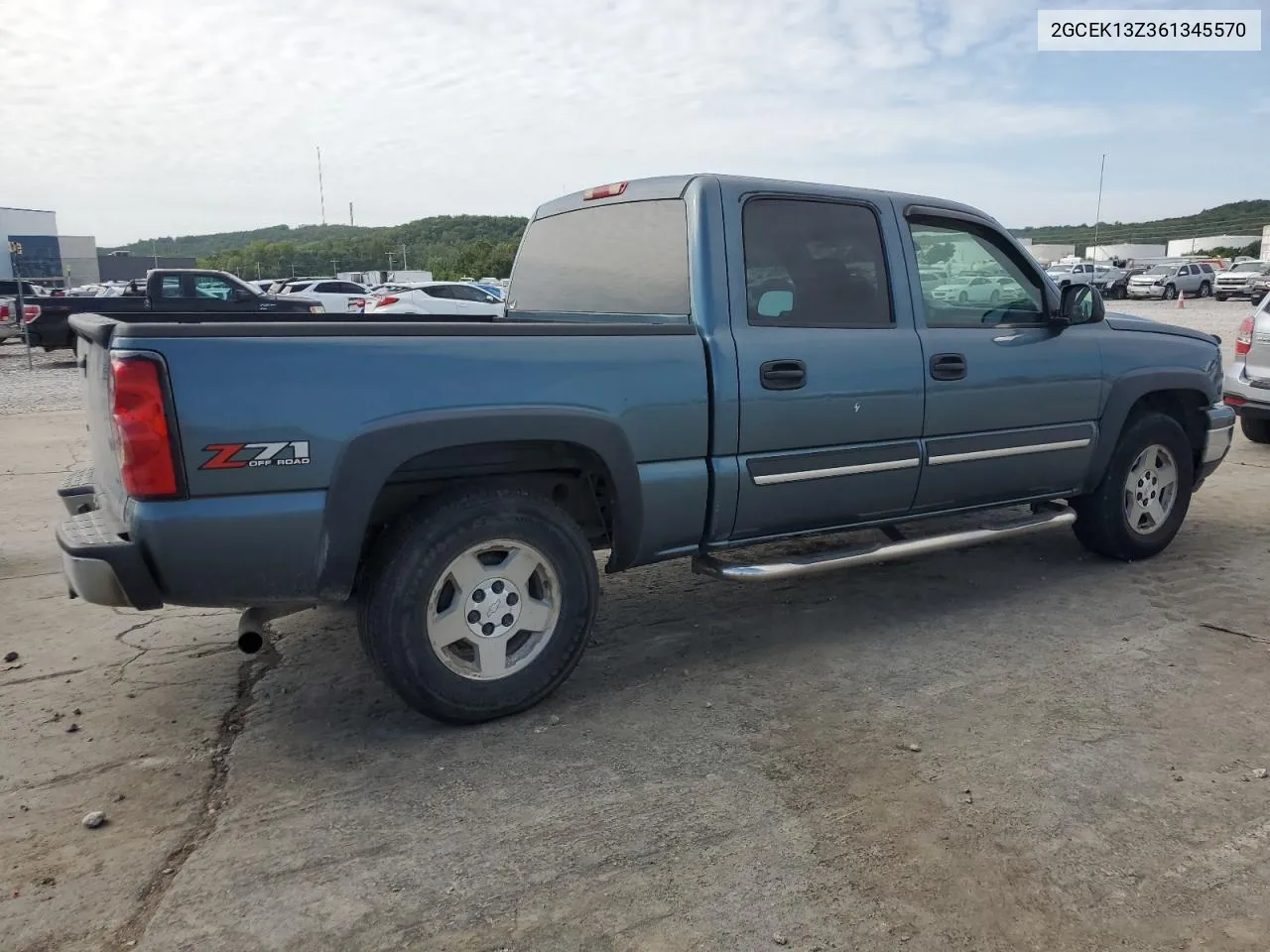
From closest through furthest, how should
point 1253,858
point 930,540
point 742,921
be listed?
point 742,921 → point 1253,858 → point 930,540

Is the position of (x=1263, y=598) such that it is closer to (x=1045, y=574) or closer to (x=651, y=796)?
(x=1045, y=574)

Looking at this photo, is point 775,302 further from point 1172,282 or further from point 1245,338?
point 1172,282

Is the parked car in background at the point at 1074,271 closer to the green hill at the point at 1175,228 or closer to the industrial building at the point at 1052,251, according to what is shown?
the industrial building at the point at 1052,251

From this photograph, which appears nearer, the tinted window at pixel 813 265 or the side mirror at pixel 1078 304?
the tinted window at pixel 813 265

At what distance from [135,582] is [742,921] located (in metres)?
1.99

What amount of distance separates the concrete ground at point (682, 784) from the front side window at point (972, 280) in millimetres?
1403

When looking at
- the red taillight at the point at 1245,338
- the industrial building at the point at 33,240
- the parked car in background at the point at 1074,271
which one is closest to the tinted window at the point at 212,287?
the red taillight at the point at 1245,338

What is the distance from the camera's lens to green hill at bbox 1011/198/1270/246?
105688 millimetres

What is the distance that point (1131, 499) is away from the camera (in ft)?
17.5

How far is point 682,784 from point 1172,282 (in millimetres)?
44492

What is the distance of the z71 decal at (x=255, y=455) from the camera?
2.91 metres

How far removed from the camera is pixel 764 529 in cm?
403

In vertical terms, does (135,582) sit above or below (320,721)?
above

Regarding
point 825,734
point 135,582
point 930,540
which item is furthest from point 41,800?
point 930,540
